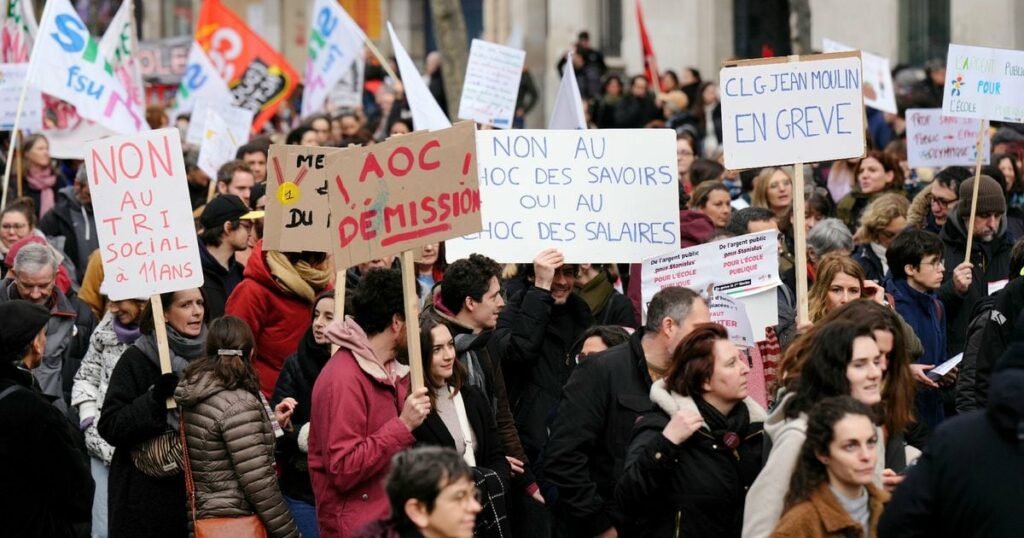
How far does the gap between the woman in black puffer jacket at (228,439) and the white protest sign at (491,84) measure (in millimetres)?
7213

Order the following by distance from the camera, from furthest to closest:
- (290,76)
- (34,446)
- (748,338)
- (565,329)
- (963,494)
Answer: (290,76) < (565,329) < (748,338) < (34,446) < (963,494)

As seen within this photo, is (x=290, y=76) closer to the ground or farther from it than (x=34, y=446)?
farther from it

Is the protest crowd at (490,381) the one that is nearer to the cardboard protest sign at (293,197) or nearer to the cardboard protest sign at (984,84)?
the cardboard protest sign at (293,197)

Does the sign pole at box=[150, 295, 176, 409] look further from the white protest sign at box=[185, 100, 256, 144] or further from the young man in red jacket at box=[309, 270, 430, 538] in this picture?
the white protest sign at box=[185, 100, 256, 144]

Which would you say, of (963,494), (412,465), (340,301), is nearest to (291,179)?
(340,301)

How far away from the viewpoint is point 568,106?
40.5 ft

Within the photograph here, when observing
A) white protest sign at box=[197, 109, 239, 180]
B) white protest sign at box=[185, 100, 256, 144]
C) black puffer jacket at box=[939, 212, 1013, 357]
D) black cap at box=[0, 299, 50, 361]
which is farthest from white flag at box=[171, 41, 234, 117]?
black cap at box=[0, 299, 50, 361]

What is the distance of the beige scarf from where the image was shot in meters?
8.70

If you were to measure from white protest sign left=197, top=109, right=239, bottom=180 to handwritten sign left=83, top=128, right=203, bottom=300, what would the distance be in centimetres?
575

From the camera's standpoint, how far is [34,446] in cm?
666

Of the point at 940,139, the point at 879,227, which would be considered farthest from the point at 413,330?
the point at 940,139

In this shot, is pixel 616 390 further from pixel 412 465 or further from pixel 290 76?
pixel 290 76

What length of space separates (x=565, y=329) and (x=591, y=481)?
176cm

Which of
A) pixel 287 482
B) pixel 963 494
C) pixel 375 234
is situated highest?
pixel 375 234
